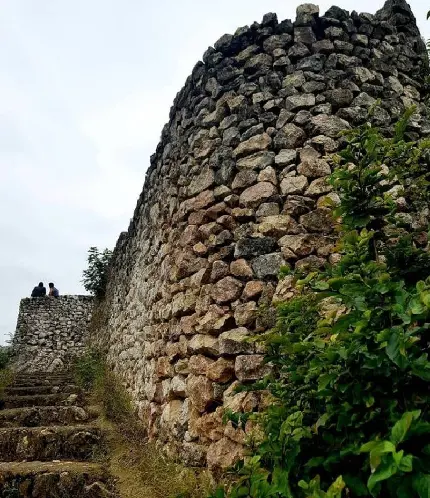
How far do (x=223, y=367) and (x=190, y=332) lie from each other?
47 centimetres

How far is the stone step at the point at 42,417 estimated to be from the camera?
4184mm

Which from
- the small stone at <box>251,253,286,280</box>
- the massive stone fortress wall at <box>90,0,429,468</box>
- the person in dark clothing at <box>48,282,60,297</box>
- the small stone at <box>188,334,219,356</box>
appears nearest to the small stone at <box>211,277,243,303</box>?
the massive stone fortress wall at <box>90,0,429,468</box>

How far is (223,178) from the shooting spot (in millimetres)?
3158

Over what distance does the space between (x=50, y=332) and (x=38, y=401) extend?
23.5ft

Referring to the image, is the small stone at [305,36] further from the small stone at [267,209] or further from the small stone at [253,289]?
the small stone at [253,289]

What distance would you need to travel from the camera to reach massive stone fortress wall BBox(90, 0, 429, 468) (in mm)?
2711

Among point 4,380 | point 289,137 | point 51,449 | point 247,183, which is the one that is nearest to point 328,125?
point 289,137

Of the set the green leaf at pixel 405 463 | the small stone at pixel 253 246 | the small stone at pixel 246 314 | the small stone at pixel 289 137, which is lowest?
the green leaf at pixel 405 463

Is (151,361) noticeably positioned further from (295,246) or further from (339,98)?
(339,98)

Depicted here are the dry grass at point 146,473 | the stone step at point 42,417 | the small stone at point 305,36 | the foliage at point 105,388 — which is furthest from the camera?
the foliage at point 105,388

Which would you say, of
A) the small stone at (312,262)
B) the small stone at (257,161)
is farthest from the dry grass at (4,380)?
the small stone at (312,262)

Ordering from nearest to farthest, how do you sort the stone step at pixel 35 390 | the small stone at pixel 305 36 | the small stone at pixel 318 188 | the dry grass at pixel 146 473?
the dry grass at pixel 146 473, the small stone at pixel 318 188, the small stone at pixel 305 36, the stone step at pixel 35 390

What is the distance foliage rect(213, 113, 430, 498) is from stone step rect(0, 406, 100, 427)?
325cm

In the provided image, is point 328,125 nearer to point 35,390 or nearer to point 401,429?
point 401,429
